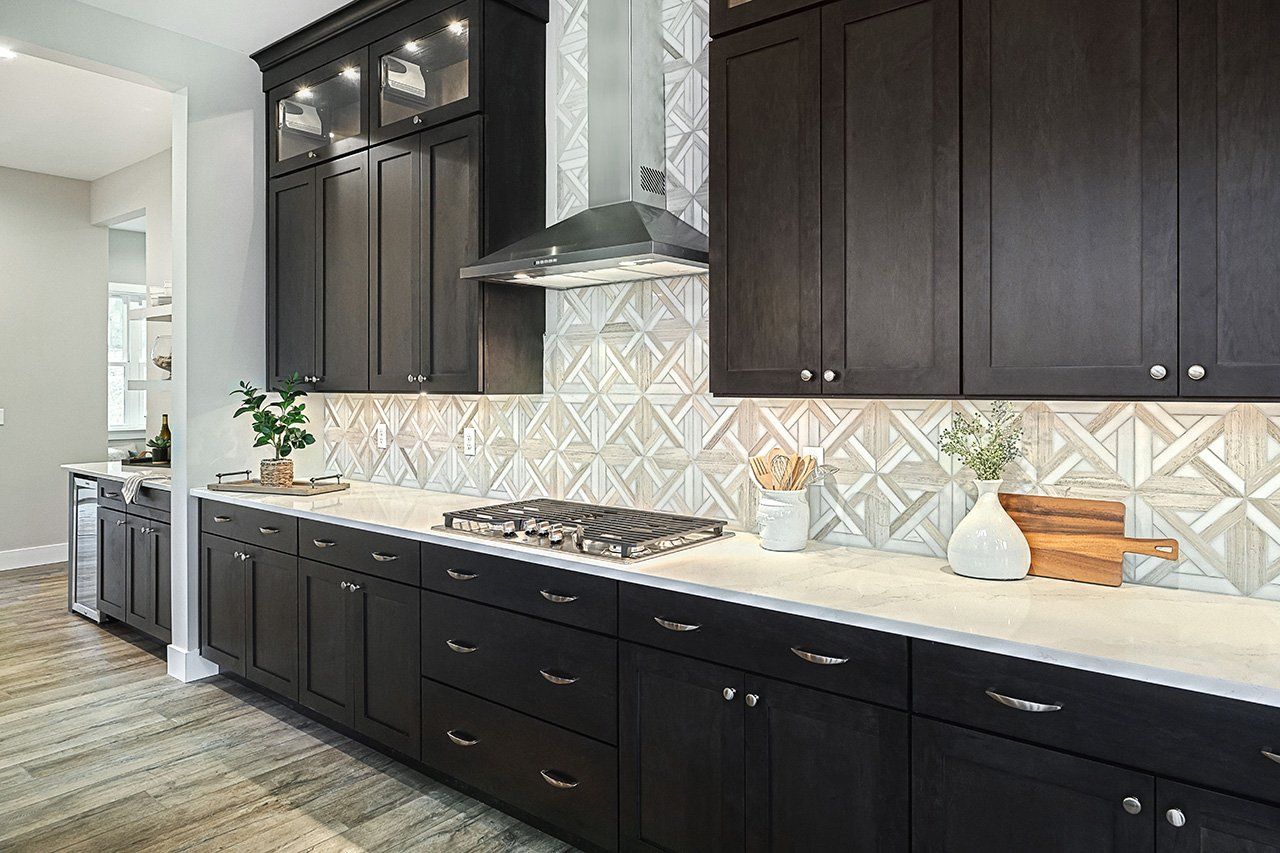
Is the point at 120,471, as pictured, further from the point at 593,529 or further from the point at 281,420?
the point at 593,529

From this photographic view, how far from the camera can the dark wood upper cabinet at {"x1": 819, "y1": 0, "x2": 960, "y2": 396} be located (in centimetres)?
192

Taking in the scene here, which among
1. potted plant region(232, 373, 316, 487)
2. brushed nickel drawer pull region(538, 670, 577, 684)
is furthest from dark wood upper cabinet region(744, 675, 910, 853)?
potted plant region(232, 373, 316, 487)

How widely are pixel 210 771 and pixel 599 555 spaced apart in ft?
6.01

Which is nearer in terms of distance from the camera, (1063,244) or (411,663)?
(1063,244)

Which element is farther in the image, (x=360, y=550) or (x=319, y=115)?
(x=319, y=115)

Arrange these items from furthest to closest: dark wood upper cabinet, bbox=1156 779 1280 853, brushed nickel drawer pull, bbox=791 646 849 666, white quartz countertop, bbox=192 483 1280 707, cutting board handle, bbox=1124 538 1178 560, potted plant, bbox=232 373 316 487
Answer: potted plant, bbox=232 373 316 487 < cutting board handle, bbox=1124 538 1178 560 < brushed nickel drawer pull, bbox=791 646 849 666 < white quartz countertop, bbox=192 483 1280 707 < dark wood upper cabinet, bbox=1156 779 1280 853

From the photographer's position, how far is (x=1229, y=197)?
61.4 inches

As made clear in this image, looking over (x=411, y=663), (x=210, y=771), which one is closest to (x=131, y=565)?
(x=210, y=771)

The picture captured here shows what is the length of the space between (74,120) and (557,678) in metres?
5.20

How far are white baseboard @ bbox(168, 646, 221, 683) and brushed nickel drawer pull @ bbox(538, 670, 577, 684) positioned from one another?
2.43 metres

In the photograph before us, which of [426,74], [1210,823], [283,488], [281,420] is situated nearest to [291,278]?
[281,420]

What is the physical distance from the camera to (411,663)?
2.80 m

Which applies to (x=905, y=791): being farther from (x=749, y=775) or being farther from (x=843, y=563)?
(x=843, y=563)

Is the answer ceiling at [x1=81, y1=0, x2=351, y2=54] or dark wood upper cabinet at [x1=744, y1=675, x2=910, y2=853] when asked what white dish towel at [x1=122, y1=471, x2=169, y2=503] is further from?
dark wood upper cabinet at [x1=744, y1=675, x2=910, y2=853]
